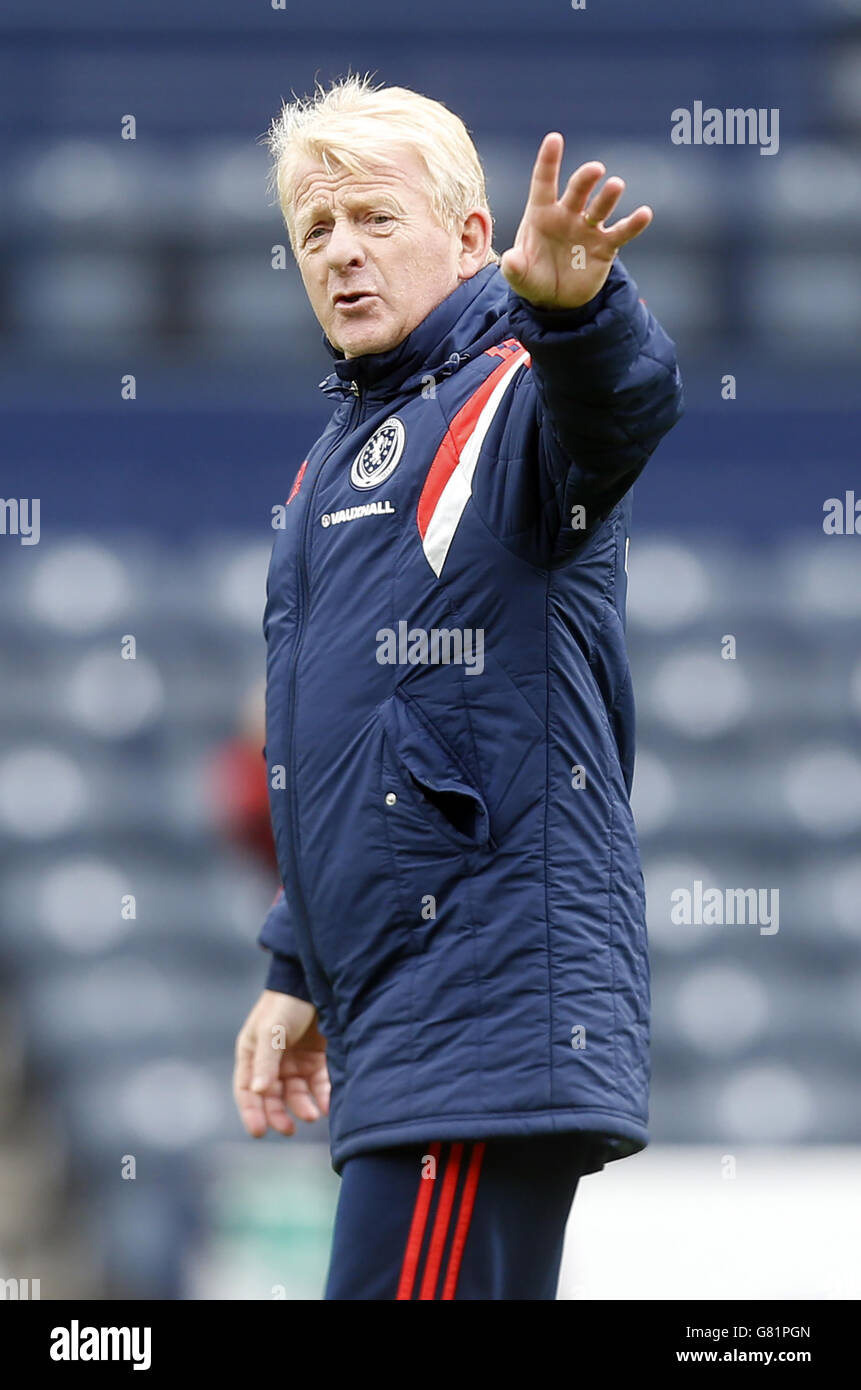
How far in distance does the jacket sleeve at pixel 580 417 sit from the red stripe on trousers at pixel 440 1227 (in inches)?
17.4

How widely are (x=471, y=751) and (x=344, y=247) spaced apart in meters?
0.43

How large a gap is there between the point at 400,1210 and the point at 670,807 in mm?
3745

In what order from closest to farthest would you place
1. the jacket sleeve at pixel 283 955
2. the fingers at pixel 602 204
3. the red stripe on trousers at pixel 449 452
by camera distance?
1. the fingers at pixel 602 204
2. the red stripe on trousers at pixel 449 452
3. the jacket sleeve at pixel 283 955

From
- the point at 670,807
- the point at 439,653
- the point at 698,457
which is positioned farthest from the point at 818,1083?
the point at 439,653

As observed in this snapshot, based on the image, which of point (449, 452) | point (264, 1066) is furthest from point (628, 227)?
point (264, 1066)

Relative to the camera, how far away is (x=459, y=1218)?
4.55ft

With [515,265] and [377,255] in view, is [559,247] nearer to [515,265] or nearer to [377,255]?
[515,265]

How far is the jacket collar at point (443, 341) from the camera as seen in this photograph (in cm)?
156

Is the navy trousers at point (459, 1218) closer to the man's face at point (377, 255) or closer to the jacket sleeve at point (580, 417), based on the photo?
the jacket sleeve at point (580, 417)

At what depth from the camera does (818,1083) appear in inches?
177

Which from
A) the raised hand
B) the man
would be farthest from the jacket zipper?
the raised hand

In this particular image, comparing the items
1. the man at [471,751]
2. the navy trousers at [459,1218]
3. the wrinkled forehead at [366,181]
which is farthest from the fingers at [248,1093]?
the wrinkled forehead at [366,181]

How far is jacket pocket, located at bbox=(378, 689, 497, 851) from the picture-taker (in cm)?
140

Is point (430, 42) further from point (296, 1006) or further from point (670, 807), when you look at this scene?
point (296, 1006)
